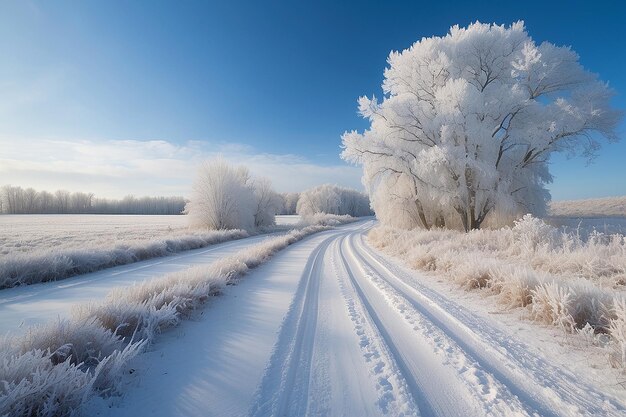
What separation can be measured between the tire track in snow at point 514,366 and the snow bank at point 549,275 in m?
0.50

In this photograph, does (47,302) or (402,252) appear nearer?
(47,302)

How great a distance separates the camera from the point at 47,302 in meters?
5.30

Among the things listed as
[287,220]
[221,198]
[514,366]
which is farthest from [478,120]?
[287,220]

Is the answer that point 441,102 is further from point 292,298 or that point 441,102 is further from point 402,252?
point 292,298

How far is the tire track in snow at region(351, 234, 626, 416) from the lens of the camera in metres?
1.85

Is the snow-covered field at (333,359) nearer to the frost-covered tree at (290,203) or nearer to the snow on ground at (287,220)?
the snow on ground at (287,220)

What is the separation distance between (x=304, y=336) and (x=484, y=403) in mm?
1900

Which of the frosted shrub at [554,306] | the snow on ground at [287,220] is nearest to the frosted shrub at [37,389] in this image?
the frosted shrub at [554,306]

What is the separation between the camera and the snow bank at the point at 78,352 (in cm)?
166

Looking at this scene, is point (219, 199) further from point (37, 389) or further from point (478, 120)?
point (37, 389)

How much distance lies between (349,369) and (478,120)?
13.4 meters

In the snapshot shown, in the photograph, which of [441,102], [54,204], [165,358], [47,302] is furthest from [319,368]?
[54,204]

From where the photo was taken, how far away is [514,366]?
240cm

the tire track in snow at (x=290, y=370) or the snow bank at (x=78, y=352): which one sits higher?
the snow bank at (x=78, y=352)
